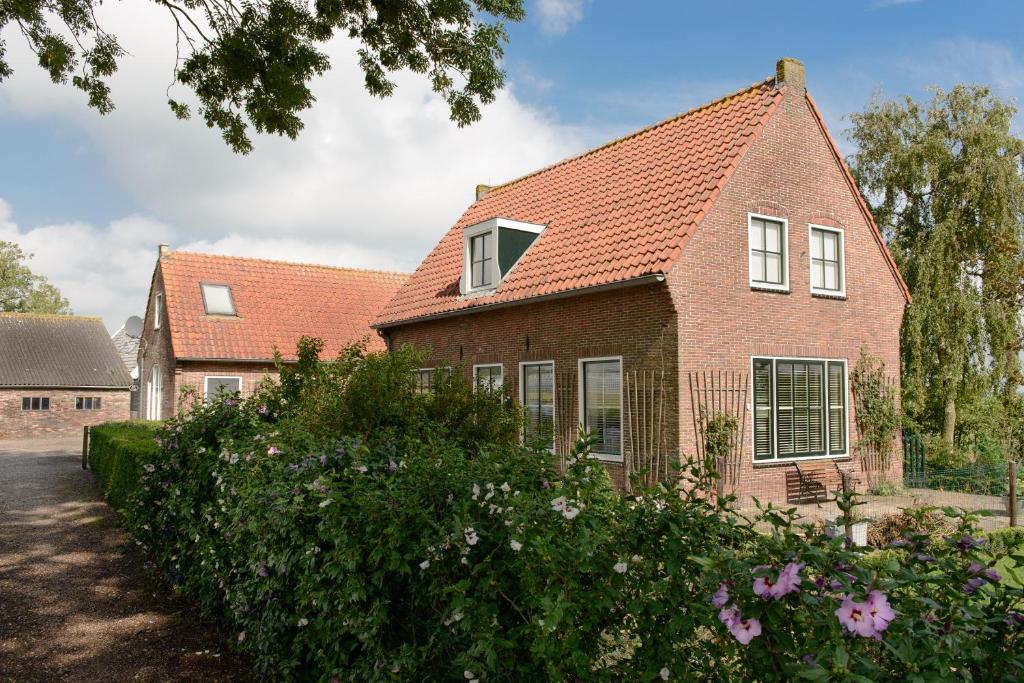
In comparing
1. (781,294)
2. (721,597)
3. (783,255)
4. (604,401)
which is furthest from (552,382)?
(721,597)

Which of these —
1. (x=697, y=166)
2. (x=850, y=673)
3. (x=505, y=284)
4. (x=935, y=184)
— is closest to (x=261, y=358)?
(x=505, y=284)

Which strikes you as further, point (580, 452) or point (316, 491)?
point (316, 491)

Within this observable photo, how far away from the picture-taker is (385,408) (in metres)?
8.22

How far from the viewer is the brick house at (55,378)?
34.2 m

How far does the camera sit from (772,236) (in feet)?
46.9

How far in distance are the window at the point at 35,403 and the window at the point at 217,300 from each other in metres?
15.5

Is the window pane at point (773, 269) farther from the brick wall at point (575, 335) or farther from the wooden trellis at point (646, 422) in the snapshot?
the wooden trellis at point (646, 422)

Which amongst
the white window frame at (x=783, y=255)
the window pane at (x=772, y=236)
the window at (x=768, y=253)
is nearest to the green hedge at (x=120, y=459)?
the white window frame at (x=783, y=255)

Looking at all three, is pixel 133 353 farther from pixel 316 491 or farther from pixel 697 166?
pixel 316 491

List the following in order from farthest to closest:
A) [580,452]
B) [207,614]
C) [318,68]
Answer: [318,68] → [207,614] → [580,452]

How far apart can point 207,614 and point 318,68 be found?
242 inches

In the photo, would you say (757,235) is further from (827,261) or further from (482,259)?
(482,259)

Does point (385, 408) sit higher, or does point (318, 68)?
point (318, 68)

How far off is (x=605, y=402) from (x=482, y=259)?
16.8ft
